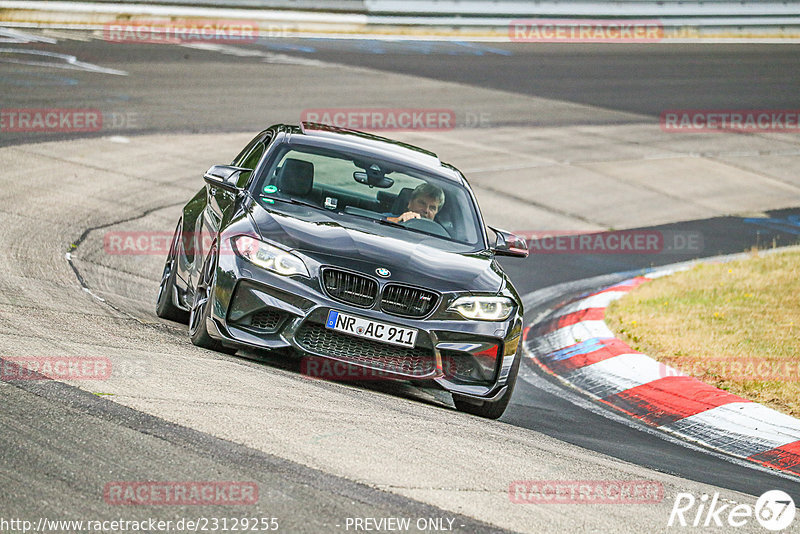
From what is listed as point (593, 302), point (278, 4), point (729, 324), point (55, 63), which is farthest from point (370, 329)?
point (278, 4)

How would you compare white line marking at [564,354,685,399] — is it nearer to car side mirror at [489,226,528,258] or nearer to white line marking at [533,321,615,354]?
white line marking at [533,321,615,354]

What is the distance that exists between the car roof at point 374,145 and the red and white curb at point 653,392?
6.32 feet

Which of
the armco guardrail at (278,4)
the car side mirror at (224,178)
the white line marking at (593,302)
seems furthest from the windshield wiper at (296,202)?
the armco guardrail at (278,4)

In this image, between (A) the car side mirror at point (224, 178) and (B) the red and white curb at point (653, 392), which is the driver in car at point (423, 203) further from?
(B) the red and white curb at point (653, 392)

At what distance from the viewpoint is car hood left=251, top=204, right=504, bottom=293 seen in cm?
679

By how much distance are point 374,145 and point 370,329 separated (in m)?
2.31

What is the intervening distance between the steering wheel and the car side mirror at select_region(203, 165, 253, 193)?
119cm

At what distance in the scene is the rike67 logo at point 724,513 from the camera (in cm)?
511

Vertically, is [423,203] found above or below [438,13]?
below

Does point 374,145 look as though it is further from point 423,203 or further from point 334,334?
point 334,334

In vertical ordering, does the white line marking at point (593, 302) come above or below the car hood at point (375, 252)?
below

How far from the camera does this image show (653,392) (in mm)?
8508

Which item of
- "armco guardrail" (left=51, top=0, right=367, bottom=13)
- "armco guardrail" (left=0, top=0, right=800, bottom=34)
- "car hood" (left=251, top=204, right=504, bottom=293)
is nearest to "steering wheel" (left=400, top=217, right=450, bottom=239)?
"car hood" (left=251, top=204, right=504, bottom=293)

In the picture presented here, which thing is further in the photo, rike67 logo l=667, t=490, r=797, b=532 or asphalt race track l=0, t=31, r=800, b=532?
rike67 logo l=667, t=490, r=797, b=532
